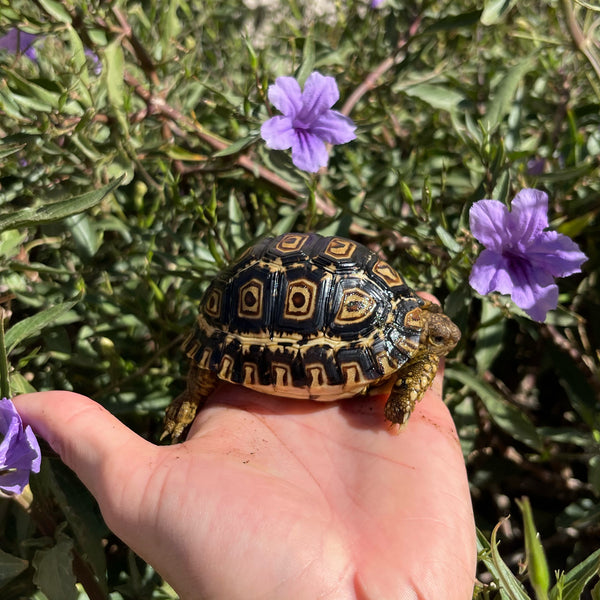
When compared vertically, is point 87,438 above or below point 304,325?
below

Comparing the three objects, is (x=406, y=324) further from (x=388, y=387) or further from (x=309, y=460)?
(x=309, y=460)

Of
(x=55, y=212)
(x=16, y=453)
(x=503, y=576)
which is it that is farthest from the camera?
(x=55, y=212)

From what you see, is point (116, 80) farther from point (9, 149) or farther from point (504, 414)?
point (504, 414)

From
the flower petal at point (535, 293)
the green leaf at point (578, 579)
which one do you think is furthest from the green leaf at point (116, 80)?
the green leaf at point (578, 579)

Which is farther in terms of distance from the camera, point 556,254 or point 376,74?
point 376,74

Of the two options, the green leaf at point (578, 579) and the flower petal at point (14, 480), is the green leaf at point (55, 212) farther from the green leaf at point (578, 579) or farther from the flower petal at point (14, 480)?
the green leaf at point (578, 579)

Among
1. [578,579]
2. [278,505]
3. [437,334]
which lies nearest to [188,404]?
[278,505]

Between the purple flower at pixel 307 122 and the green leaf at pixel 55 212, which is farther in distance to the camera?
the purple flower at pixel 307 122
